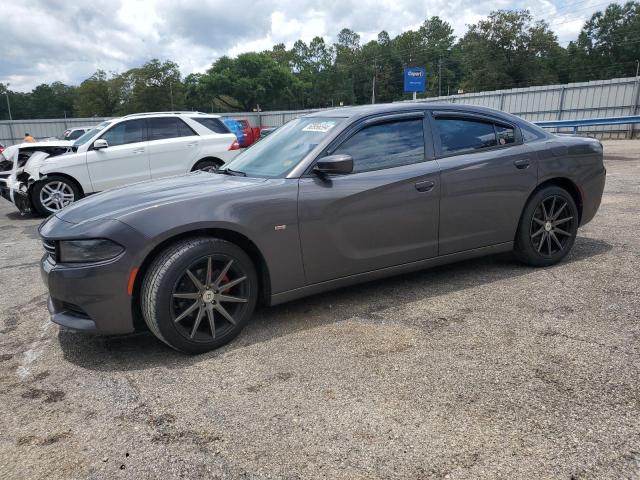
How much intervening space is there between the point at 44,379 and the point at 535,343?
302 centimetres

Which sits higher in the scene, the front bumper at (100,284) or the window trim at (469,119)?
the window trim at (469,119)

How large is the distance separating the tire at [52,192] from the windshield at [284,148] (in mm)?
5987

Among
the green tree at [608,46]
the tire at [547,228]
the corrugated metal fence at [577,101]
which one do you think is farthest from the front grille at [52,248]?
the green tree at [608,46]

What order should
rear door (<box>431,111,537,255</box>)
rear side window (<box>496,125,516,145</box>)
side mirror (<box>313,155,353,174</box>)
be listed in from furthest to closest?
1. rear side window (<box>496,125,516,145</box>)
2. rear door (<box>431,111,537,255</box>)
3. side mirror (<box>313,155,353,174</box>)

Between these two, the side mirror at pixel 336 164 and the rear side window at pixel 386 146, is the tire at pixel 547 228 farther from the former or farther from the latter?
the side mirror at pixel 336 164

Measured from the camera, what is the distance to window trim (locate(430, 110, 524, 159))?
4152 mm

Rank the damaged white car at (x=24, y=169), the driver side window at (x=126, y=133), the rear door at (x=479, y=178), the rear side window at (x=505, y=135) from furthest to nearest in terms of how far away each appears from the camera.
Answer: the driver side window at (x=126, y=133) → the damaged white car at (x=24, y=169) → the rear side window at (x=505, y=135) → the rear door at (x=479, y=178)

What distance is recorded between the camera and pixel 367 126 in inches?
155

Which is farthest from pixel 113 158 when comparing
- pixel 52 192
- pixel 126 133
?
pixel 52 192

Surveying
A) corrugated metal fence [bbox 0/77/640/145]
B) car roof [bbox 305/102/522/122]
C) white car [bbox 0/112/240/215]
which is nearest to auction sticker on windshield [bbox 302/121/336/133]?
car roof [bbox 305/102/522/122]

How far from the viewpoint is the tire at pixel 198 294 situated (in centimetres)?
309

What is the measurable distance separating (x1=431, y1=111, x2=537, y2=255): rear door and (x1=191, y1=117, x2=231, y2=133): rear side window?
652cm

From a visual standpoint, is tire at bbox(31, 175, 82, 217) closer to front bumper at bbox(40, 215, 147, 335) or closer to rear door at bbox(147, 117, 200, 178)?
rear door at bbox(147, 117, 200, 178)

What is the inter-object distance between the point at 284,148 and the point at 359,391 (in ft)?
6.96
